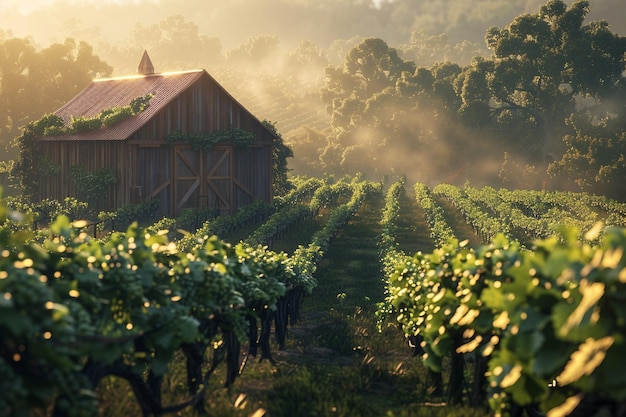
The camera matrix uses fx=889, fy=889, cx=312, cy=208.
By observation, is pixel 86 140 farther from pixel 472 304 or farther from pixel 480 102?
pixel 480 102

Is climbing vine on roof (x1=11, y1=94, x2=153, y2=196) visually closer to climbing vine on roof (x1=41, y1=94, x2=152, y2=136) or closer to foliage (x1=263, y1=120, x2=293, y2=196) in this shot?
climbing vine on roof (x1=41, y1=94, x2=152, y2=136)

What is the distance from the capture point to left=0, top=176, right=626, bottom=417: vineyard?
5.27 meters

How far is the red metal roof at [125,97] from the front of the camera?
3125 cm

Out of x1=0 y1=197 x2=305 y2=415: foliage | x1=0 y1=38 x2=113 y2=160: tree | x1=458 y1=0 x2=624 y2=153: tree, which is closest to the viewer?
x1=0 y1=197 x2=305 y2=415: foliage

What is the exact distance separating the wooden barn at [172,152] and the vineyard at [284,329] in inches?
598

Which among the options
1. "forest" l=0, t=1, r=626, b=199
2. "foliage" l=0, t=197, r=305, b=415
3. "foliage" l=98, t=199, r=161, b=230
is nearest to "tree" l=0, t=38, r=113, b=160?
"forest" l=0, t=1, r=626, b=199

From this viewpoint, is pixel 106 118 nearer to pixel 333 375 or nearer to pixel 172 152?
pixel 172 152

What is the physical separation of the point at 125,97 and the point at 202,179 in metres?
5.27

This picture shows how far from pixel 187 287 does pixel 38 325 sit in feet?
8.71

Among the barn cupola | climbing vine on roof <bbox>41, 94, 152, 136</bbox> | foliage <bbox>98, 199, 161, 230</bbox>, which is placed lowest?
foliage <bbox>98, 199, 161, 230</bbox>

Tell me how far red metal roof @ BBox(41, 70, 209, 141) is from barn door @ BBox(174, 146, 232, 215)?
1830 mm

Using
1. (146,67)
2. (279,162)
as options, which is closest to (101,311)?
(279,162)

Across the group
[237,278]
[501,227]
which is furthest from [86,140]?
[237,278]

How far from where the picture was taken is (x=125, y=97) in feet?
116
